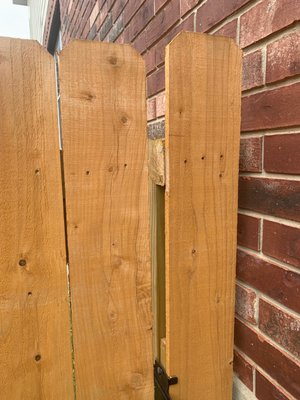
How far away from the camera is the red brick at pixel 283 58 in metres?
0.84

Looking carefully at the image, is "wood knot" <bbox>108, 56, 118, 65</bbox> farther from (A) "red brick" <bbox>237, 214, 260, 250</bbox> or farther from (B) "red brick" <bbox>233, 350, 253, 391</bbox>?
(B) "red brick" <bbox>233, 350, 253, 391</bbox>

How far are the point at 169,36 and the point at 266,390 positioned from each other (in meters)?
1.47

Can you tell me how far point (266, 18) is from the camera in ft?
3.03

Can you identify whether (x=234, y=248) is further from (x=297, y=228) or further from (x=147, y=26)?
(x=147, y=26)

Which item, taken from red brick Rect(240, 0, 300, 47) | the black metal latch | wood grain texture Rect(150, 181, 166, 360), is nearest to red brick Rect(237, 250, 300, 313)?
wood grain texture Rect(150, 181, 166, 360)

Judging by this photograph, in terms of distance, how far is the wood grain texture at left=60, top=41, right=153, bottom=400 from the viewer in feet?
2.90

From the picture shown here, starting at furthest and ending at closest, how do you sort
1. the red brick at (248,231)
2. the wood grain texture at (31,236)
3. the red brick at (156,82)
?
the red brick at (156,82) → the red brick at (248,231) → the wood grain texture at (31,236)

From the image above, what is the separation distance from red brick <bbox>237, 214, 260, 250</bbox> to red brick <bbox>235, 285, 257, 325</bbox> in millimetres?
160

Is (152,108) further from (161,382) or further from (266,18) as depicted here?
(161,382)

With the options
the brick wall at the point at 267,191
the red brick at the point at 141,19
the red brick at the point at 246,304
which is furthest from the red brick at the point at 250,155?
the red brick at the point at 141,19

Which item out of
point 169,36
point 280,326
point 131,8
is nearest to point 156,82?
point 169,36

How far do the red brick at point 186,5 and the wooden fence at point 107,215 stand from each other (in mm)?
423

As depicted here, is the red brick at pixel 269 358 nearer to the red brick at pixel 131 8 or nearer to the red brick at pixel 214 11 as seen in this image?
the red brick at pixel 214 11

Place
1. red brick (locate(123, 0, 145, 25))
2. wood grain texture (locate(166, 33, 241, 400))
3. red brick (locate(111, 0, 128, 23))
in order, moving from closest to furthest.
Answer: wood grain texture (locate(166, 33, 241, 400)) < red brick (locate(123, 0, 145, 25)) < red brick (locate(111, 0, 128, 23))
